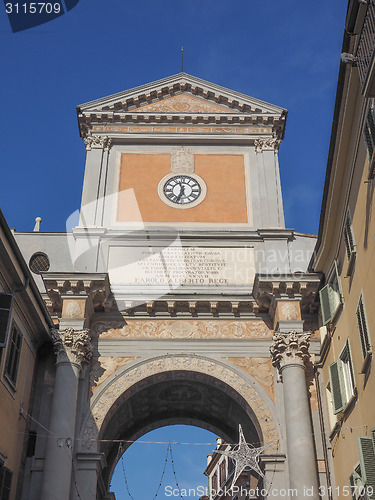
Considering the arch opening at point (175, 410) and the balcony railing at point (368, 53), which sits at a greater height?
the balcony railing at point (368, 53)

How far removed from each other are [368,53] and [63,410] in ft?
41.4

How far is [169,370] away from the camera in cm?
2041

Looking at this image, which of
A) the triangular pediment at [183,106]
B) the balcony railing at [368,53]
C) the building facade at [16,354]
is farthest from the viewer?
the triangular pediment at [183,106]

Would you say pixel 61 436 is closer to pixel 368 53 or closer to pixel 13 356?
pixel 13 356

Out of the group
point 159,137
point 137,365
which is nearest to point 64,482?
point 137,365

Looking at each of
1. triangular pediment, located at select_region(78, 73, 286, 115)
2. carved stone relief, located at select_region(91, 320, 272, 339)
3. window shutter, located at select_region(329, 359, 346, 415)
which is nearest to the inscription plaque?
carved stone relief, located at select_region(91, 320, 272, 339)

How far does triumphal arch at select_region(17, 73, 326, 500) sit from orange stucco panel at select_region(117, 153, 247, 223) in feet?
0.18

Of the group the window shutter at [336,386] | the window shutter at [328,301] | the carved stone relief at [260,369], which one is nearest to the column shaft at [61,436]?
the carved stone relief at [260,369]

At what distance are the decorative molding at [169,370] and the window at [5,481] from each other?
2374 millimetres

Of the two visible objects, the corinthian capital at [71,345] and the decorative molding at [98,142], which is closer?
the corinthian capital at [71,345]

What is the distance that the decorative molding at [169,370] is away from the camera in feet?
63.1

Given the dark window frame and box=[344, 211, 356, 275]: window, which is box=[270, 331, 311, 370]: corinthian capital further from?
the dark window frame

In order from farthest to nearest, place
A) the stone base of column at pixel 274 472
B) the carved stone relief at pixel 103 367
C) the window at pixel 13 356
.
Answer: the carved stone relief at pixel 103 367, the stone base of column at pixel 274 472, the window at pixel 13 356

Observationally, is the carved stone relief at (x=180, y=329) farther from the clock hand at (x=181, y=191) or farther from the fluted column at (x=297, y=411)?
the clock hand at (x=181, y=191)
